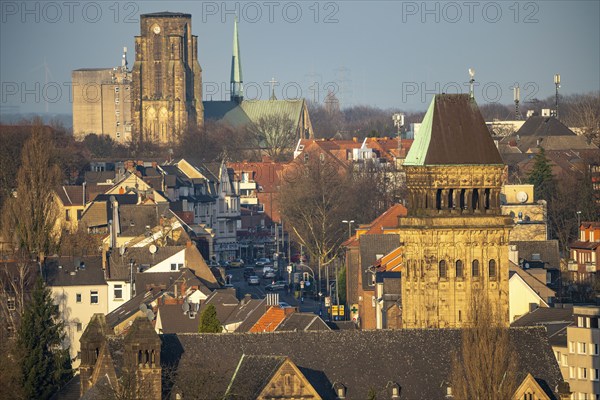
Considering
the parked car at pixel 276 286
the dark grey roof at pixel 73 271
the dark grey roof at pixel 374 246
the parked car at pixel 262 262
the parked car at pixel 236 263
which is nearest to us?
the dark grey roof at pixel 374 246

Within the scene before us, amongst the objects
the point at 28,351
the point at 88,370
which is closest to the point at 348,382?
the point at 88,370

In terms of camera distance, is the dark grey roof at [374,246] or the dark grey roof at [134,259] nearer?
the dark grey roof at [374,246]

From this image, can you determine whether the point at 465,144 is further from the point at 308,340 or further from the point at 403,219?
the point at 308,340

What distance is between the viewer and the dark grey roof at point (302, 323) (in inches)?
3297

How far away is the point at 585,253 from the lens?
436 ft

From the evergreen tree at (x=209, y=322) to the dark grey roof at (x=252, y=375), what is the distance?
18.4 m

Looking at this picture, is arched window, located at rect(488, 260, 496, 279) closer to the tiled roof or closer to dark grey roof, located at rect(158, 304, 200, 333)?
the tiled roof

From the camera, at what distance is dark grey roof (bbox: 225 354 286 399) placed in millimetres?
67875

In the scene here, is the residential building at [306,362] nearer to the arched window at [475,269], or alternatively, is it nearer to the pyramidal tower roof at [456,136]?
the arched window at [475,269]

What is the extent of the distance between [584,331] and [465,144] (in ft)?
29.7

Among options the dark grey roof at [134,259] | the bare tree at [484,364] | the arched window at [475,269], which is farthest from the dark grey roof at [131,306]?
the bare tree at [484,364]

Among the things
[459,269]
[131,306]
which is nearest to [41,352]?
[459,269]

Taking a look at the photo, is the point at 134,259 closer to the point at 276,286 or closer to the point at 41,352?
the point at 276,286

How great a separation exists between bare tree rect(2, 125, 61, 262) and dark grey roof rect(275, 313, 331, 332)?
3648 cm
